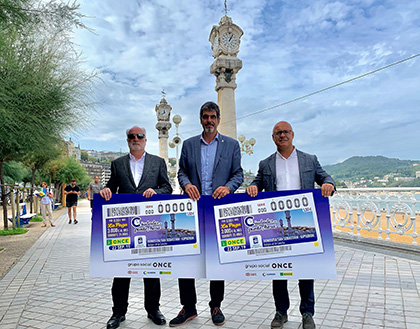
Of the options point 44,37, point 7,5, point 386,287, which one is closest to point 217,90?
point 44,37

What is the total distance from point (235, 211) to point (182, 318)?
135 centimetres

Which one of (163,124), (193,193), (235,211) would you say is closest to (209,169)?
(193,193)

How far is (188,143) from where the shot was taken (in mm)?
3920

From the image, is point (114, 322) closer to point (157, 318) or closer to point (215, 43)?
point (157, 318)

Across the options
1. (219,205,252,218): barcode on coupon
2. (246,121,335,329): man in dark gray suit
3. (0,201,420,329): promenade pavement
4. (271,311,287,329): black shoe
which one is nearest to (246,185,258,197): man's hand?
(246,121,335,329): man in dark gray suit

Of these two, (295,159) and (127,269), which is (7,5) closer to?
(127,269)

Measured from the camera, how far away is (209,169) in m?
3.82

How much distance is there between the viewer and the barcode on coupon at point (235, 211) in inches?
141

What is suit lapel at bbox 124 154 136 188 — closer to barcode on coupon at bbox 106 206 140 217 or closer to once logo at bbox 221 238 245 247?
barcode on coupon at bbox 106 206 140 217

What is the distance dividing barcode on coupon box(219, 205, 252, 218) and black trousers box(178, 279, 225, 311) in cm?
78

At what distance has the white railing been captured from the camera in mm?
7355

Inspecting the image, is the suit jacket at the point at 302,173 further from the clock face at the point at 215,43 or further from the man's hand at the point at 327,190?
the clock face at the point at 215,43

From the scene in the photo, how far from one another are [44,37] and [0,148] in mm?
5135

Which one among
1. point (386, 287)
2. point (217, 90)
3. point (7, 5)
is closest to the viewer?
point (386, 287)
